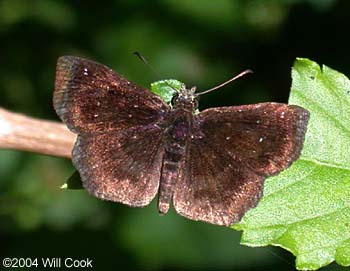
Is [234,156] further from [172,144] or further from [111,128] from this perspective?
[111,128]

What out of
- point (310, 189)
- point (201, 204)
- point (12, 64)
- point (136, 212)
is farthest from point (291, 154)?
point (12, 64)

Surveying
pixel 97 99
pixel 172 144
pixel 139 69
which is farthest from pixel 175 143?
pixel 139 69

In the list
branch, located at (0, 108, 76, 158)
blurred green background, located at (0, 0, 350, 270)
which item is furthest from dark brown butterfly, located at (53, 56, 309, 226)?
blurred green background, located at (0, 0, 350, 270)

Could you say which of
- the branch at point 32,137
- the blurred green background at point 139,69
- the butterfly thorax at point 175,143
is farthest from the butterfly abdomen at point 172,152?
the blurred green background at point 139,69

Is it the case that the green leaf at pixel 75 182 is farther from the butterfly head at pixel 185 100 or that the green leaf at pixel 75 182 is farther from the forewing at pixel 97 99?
the butterfly head at pixel 185 100

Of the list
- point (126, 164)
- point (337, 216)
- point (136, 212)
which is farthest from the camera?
point (136, 212)

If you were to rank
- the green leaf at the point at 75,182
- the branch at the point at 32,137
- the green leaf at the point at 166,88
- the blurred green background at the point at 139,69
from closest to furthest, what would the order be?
the green leaf at the point at 75,182 → the green leaf at the point at 166,88 → the branch at the point at 32,137 → the blurred green background at the point at 139,69

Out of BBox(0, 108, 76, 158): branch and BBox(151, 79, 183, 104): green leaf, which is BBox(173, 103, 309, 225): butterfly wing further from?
BBox(0, 108, 76, 158): branch

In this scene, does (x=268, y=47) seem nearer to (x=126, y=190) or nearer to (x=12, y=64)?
(x=12, y=64)
